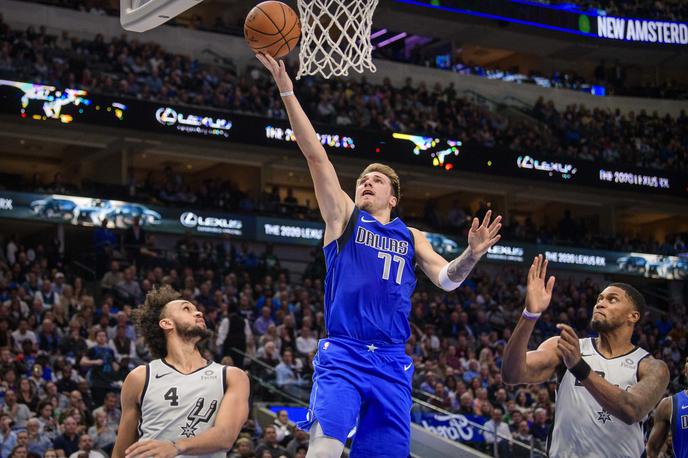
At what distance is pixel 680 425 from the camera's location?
6410 mm

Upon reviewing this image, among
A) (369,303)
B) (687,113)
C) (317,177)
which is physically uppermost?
(687,113)

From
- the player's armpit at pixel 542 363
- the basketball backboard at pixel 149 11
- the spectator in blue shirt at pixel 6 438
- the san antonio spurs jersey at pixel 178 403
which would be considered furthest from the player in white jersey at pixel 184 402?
the spectator in blue shirt at pixel 6 438

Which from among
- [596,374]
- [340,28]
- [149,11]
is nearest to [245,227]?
[340,28]

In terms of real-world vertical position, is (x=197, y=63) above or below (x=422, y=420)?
above

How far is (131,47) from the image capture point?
990 inches

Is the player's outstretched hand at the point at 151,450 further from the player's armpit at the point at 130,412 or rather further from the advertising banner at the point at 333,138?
the advertising banner at the point at 333,138

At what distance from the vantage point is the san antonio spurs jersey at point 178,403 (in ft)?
17.7

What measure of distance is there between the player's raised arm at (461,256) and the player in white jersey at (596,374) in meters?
0.32

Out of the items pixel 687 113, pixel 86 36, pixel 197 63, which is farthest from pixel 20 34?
pixel 687 113

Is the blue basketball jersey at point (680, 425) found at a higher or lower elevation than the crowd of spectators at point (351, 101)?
lower

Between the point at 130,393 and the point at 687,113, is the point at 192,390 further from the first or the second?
the point at 687,113

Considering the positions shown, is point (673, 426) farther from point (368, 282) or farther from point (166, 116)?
point (166, 116)

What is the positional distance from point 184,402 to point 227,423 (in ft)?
0.93

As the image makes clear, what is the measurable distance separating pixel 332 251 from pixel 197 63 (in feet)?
71.3
